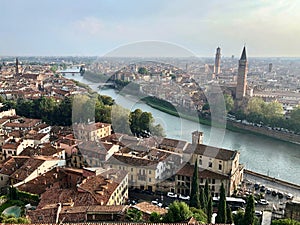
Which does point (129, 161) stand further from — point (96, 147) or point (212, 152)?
point (212, 152)

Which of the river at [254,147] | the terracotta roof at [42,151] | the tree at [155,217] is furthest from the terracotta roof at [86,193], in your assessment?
the river at [254,147]

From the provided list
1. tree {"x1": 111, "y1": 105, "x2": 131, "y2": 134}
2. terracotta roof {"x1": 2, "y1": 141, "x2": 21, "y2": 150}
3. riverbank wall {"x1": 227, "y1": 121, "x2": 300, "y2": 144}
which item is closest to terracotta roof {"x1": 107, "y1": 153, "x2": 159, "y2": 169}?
terracotta roof {"x1": 2, "y1": 141, "x2": 21, "y2": 150}

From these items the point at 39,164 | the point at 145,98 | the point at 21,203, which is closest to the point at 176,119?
the point at 145,98

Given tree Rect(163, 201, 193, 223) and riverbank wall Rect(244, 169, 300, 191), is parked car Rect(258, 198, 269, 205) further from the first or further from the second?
tree Rect(163, 201, 193, 223)

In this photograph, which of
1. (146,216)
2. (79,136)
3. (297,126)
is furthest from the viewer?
(297,126)

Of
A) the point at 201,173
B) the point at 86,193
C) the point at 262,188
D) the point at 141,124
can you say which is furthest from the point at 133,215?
the point at 141,124

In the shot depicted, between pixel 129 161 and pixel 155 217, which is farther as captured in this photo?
pixel 129 161

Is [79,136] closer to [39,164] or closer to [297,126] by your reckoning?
[39,164]
